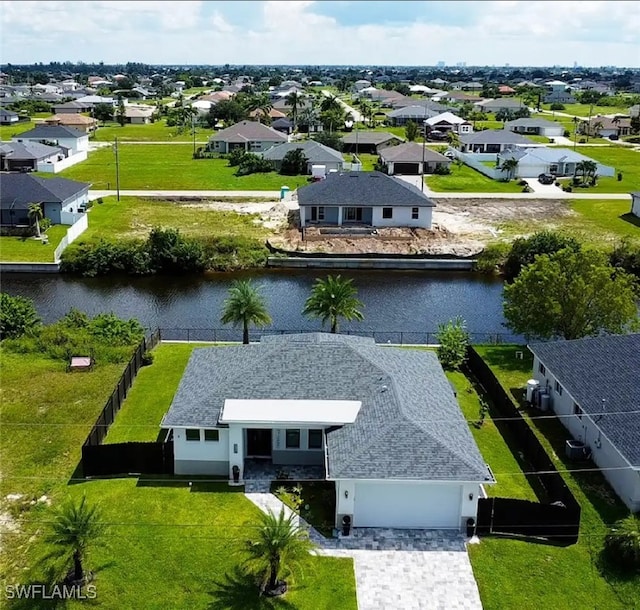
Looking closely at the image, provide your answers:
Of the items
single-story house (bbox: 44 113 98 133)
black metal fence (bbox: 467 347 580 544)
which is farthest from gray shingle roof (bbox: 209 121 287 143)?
black metal fence (bbox: 467 347 580 544)

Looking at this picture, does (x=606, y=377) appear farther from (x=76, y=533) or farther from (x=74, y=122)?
(x=74, y=122)

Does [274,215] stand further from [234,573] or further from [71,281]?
[234,573]

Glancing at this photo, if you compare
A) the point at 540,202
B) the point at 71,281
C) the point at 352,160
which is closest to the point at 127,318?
the point at 71,281

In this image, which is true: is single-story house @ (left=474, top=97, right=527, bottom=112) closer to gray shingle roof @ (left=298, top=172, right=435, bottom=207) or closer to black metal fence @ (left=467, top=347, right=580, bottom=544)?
gray shingle roof @ (left=298, top=172, right=435, bottom=207)

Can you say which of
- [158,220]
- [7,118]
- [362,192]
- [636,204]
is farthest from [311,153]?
[7,118]

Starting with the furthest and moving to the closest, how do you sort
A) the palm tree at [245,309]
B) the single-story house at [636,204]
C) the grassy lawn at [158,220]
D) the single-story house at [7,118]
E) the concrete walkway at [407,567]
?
1. the single-story house at [7,118]
2. the single-story house at [636,204]
3. the grassy lawn at [158,220]
4. the palm tree at [245,309]
5. the concrete walkway at [407,567]

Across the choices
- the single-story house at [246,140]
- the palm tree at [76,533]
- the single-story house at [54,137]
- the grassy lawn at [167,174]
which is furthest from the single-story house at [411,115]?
the palm tree at [76,533]

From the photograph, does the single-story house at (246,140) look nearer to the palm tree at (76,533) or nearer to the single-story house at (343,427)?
the single-story house at (343,427)
